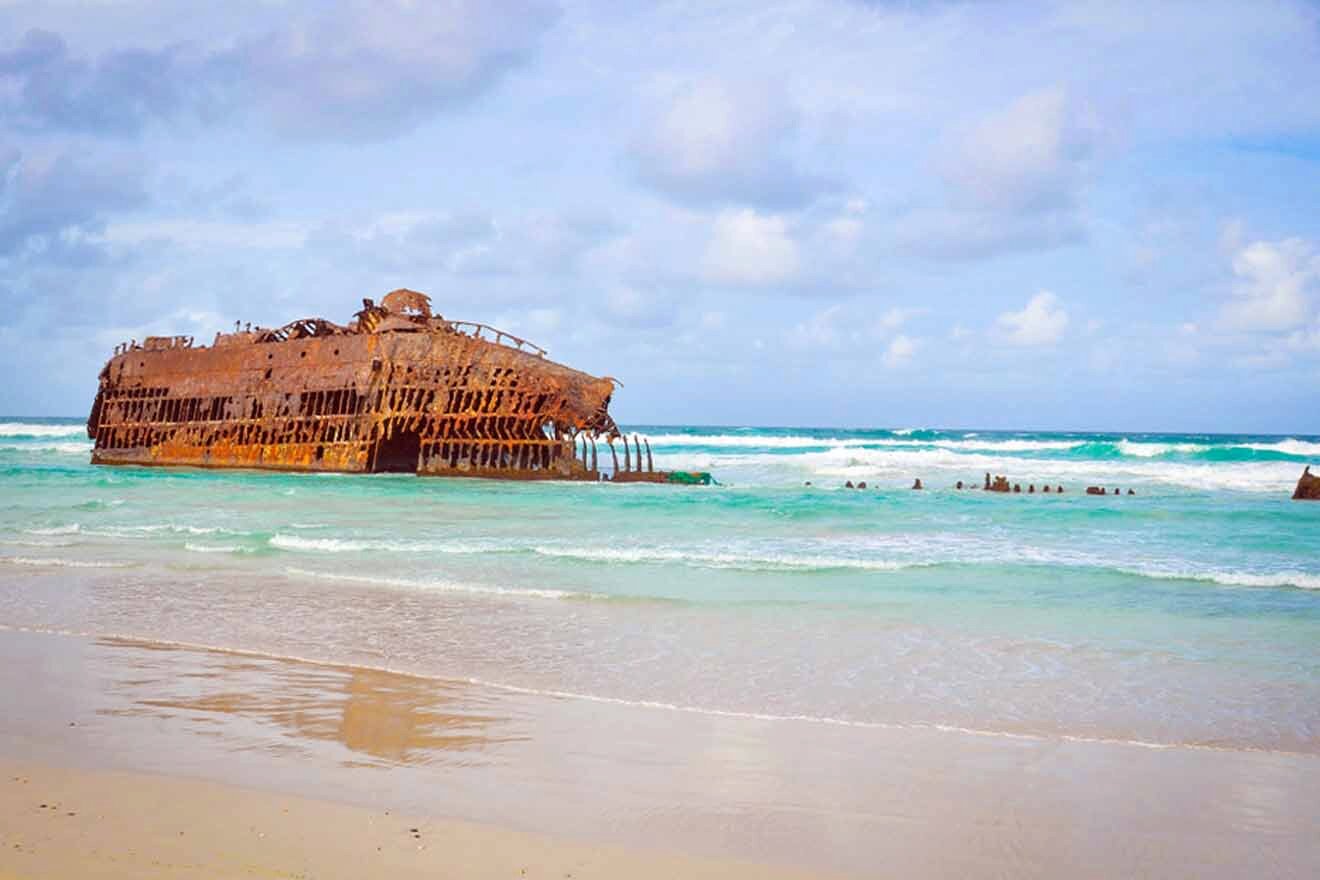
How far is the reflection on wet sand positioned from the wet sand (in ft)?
0.08

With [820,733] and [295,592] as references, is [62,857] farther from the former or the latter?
[295,592]

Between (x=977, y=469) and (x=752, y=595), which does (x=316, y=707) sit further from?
(x=977, y=469)

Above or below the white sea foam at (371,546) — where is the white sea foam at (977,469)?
above

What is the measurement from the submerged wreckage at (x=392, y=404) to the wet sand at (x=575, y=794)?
57.3 ft

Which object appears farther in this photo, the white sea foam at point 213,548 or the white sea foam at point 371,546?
the white sea foam at point 371,546

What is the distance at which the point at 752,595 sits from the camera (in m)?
10.4

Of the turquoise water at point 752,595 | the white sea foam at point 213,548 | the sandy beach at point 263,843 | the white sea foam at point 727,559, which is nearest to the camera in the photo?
the sandy beach at point 263,843

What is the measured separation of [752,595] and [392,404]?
1695cm

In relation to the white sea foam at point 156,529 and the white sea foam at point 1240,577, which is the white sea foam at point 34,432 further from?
the white sea foam at point 1240,577

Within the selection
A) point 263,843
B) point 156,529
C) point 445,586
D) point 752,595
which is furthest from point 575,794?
point 156,529

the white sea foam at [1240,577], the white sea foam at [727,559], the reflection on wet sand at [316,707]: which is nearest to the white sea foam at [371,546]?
the white sea foam at [727,559]

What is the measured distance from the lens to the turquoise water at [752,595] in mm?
6711

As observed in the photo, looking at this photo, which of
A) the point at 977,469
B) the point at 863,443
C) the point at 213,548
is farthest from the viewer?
the point at 863,443

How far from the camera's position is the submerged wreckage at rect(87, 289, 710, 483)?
24.7 m
